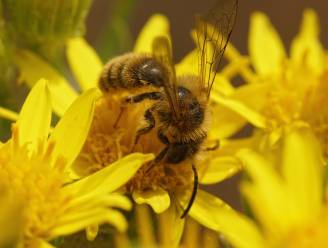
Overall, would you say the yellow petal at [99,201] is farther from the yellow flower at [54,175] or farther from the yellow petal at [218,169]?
the yellow petal at [218,169]

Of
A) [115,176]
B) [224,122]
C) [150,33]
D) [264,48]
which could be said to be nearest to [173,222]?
[115,176]

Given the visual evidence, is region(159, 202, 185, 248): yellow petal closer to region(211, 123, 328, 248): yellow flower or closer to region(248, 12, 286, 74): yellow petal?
region(211, 123, 328, 248): yellow flower

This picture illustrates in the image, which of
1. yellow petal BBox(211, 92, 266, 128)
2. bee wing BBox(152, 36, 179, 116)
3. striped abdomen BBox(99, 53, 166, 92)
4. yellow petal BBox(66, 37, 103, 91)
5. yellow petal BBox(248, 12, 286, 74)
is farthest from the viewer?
yellow petal BBox(248, 12, 286, 74)

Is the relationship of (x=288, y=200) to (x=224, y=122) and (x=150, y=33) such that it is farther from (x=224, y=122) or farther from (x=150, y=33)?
(x=150, y=33)

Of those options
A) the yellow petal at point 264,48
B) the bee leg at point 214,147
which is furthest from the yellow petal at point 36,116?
the yellow petal at point 264,48

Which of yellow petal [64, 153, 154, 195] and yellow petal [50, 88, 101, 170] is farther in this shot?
yellow petal [50, 88, 101, 170]

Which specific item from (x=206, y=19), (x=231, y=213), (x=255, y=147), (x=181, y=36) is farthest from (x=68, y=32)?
(x=181, y=36)

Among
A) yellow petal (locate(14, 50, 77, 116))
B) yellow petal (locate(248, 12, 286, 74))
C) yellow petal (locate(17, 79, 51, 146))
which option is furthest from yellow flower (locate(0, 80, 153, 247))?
yellow petal (locate(248, 12, 286, 74))
